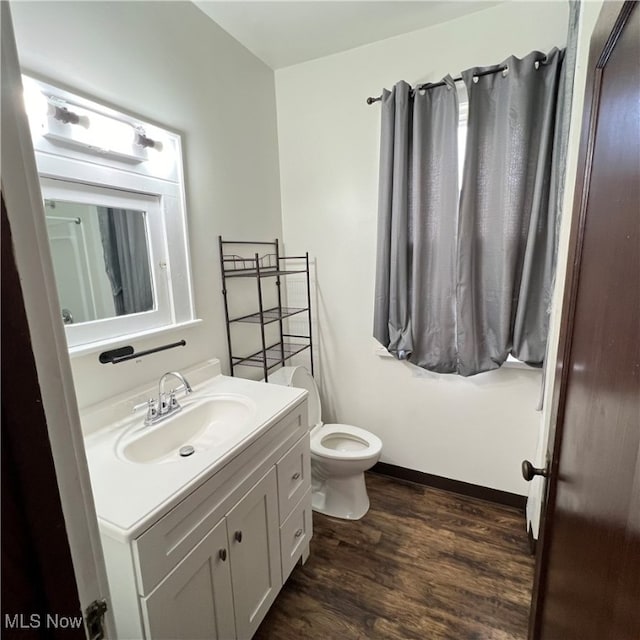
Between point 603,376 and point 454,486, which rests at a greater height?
point 603,376

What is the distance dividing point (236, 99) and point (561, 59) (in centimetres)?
153

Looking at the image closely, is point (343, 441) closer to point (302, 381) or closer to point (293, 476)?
point (302, 381)

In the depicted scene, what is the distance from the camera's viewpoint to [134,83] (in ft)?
4.37

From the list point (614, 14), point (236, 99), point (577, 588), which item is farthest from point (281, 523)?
point (236, 99)

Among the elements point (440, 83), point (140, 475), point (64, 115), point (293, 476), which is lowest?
point (293, 476)

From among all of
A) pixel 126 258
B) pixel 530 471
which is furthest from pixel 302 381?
pixel 530 471

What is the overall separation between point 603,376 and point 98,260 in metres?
1.48

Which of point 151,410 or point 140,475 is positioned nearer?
point 140,475

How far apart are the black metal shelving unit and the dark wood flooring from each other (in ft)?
3.16

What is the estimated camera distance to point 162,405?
1355mm

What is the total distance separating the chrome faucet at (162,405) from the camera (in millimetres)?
1310

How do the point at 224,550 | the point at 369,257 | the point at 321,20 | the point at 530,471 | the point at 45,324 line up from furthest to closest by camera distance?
the point at 369,257 → the point at 321,20 → the point at 224,550 → the point at 530,471 → the point at 45,324

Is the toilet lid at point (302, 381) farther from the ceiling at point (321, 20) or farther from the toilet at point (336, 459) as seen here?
the ceiling at point (321, 20)

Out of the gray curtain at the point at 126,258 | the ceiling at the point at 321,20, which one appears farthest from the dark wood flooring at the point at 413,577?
the ceiling at the point at 321,20
